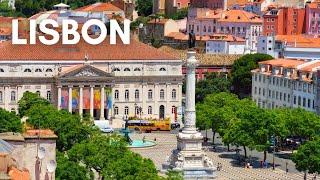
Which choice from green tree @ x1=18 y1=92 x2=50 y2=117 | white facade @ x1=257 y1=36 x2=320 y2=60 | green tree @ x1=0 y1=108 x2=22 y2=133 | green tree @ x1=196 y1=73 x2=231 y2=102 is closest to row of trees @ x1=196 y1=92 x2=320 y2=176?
green tree @ x1=0 y1=108 x2=22 y2=133

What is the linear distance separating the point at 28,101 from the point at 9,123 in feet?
89.9

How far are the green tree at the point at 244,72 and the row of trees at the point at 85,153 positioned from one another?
44922 millimetres

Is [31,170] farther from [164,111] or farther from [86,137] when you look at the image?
[164,111]

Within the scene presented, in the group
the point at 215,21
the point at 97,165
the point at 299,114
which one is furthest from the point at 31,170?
the point at 215,21

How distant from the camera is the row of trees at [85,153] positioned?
51.6 metres

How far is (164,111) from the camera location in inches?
4528

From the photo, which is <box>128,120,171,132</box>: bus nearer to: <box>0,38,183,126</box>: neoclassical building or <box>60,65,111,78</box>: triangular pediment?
<box>0,38,183,126</box>: neoclassical building

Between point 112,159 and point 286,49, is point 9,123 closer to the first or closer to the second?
point 112,159

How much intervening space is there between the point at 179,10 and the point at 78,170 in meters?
139

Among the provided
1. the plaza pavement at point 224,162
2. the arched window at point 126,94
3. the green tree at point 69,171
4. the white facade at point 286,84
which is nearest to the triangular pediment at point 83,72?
the arched window at point 126,94

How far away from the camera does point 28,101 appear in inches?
3917

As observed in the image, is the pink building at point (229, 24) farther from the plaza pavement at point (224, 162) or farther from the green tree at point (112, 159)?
the green tree at point (112, 159)

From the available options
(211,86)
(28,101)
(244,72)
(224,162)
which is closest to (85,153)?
(224,162)

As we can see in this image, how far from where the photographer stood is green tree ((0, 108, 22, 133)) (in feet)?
228
